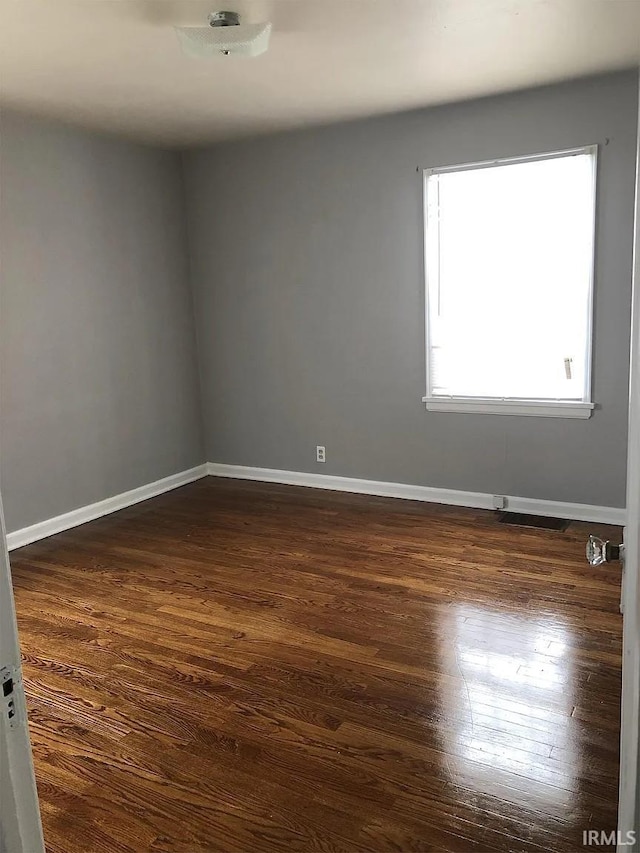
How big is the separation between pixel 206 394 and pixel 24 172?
6.83ft

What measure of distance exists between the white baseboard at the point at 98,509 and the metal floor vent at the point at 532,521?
2412mm

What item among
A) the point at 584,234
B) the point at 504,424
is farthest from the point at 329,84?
the point at 504,424

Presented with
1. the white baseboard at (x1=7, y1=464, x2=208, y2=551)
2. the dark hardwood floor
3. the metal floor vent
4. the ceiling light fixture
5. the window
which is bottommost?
the dark hardwood floor

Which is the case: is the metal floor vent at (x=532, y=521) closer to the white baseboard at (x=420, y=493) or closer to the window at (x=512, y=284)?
the white baseboard at (x=420, y=493)

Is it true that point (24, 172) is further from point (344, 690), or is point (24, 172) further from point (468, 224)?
point (344, 690)

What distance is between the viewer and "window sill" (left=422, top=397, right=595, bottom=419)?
4.07 m

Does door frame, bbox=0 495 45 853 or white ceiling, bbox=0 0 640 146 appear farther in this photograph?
white ceiling, bbox=0 0 640 146

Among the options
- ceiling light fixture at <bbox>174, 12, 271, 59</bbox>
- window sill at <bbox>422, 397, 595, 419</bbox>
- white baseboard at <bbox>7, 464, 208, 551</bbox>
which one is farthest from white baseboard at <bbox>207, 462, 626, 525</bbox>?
ceiling light fixture at <bbox>174, 12, 271, 59</bbox>

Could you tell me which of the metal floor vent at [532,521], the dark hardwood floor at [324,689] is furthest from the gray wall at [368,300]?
the dark hardwood floor at [324,689]

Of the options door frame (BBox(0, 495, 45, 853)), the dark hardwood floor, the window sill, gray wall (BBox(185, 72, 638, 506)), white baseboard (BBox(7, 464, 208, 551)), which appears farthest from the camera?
white baseboard (BBox(7, 464, 208, 551))

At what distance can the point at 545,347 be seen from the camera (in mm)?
4109

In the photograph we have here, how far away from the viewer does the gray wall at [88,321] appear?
4.08m

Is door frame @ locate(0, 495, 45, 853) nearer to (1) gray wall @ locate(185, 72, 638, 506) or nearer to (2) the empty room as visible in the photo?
(2) the empty room

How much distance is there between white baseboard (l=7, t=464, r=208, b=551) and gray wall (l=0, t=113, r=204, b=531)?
5 cm
